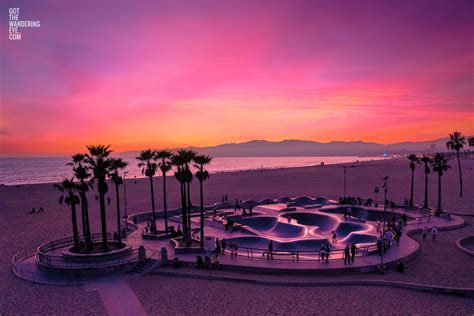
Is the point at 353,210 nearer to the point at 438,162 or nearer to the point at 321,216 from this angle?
the point at 321,216

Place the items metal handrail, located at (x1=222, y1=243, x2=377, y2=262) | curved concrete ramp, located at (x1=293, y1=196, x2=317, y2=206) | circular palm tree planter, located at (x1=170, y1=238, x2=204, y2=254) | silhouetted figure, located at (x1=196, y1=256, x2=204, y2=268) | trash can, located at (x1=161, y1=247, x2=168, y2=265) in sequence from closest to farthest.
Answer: silhouetted figure, located at (x1=196, y1=256, x2=204, y2=268) < metal handrail, located at (x1=222, y1=243, x2=377, y2=262) < trash can, located at (x1=161, y1=247, x2=168, y2=265) < circular palm tree planter, located at (x1=170, y1=238, x2=204, y2=254) < curved concrete ramp, located at (x1=293, y1=196, x2=317, y2=206)

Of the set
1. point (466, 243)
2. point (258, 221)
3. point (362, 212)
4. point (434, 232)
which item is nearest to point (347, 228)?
point (434, 232)

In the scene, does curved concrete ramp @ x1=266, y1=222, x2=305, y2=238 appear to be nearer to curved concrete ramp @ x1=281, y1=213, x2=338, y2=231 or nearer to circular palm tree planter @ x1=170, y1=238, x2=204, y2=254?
curved concrete ramp @ x1=281, y1=213, x2=338, y2=231

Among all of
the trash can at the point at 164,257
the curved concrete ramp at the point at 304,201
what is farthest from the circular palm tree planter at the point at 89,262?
the curved concrete ramp at the point at 304,201

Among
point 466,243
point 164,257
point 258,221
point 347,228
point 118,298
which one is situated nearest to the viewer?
point 118,298

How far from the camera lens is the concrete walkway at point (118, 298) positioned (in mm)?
18877

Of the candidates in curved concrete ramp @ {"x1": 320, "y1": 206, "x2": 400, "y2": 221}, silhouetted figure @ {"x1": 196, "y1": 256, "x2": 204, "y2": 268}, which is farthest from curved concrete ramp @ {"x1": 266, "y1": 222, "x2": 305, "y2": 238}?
silhouetted figure @ {"x1": 196, "y1": 256, "x2": 204, "y2": 268}

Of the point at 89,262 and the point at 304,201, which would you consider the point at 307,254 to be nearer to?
the point at 89,262

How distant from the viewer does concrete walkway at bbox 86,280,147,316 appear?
61.9 ft

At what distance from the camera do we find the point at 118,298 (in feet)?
67.7

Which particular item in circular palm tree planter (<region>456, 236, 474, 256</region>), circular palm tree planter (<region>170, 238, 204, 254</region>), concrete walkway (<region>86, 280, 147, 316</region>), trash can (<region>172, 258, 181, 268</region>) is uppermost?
circular palm tree planter (<region>170, 238, 204, 254</region>)

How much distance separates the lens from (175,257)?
1043 inches

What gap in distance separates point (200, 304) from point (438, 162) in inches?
1590

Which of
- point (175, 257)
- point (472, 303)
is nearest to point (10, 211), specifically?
point (175, 257)
